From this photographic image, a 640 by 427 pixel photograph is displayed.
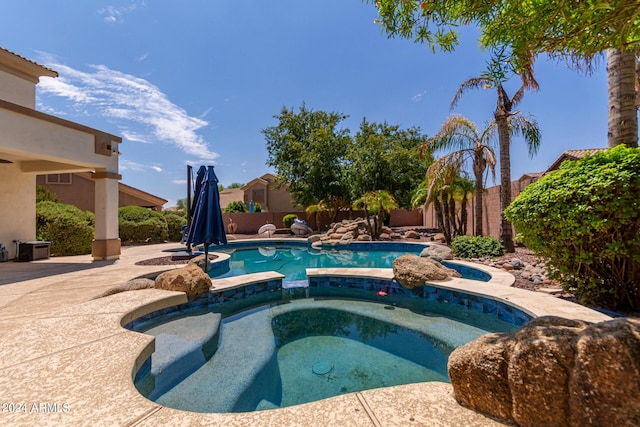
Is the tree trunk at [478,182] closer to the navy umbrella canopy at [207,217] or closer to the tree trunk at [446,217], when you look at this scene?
the tree trunk at [446,217]

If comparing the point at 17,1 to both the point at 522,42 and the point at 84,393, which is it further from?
the point at 522,42

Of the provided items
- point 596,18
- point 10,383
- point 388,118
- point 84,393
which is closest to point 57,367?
point 10,383

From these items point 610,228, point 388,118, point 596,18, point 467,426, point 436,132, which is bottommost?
point 467,426

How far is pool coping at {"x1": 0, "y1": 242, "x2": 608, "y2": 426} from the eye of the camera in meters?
1.79

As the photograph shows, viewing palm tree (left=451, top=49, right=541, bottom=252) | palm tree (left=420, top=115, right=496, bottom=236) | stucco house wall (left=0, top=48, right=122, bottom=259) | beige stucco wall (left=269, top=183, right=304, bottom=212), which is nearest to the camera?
stucco house wall (left=0, top=48, right=122, bottom=259)

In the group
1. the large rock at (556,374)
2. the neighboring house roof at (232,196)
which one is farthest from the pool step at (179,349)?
the neighboring house roof at (232,196)

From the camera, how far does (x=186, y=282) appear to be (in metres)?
5.11

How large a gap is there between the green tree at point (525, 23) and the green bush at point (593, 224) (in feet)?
6.07

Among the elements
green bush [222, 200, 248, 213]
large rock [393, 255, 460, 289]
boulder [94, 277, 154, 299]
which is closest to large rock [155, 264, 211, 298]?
boulder [94, 277, 154, 299]

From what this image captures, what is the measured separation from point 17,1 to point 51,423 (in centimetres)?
1171

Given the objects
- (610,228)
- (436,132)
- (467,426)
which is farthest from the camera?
(436,132)

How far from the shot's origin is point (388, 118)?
91.0 feet

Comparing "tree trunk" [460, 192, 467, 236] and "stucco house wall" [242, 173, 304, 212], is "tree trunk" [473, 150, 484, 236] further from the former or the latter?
"stucco house wall" [242, 173, 304, 212]

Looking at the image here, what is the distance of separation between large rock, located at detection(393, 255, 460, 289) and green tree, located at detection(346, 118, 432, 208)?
13.4 metres
